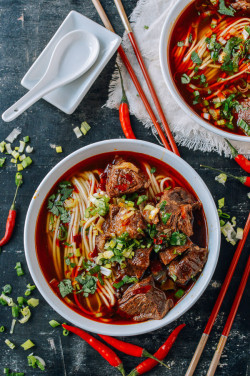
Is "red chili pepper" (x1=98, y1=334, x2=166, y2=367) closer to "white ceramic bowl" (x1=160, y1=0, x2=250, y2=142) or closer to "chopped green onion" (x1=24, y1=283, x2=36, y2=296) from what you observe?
"chopped green onion" (x1=24, y1=283, x2=36, y2=296)

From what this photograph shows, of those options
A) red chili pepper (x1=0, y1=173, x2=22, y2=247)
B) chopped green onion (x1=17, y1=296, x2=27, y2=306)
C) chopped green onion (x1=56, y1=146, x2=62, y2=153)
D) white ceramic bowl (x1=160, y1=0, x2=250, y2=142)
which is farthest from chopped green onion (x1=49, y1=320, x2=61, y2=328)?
white ceramic bowl (x1=160, y1=0, x2=250, y2=142)

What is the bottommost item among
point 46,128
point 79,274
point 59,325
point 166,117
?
point 59,325

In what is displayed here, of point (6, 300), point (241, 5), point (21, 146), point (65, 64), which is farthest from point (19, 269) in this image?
point (241, 5)

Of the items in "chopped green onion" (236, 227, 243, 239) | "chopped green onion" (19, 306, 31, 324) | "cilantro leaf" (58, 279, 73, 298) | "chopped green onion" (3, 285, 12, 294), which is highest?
"cilantro leaf" (58, 279, 73, 298)

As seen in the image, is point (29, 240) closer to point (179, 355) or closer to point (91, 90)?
point (91, 90)

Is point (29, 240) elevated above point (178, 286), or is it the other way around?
point (29, 240)

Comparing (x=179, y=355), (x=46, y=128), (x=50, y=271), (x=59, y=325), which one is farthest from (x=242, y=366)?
(x=46, y=128)
